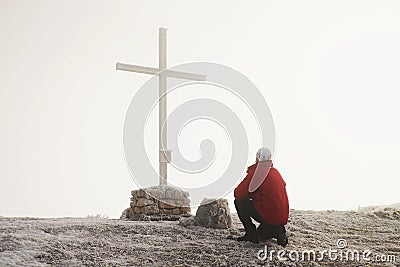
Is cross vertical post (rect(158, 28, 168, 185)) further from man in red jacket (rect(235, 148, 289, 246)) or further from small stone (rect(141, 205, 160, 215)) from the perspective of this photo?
man in red jacket (rect(235, 148, 289, 246))

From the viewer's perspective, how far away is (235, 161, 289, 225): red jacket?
521 centimetres

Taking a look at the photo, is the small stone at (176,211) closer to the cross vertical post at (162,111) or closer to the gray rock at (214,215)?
the cross vertical post at (162,111)

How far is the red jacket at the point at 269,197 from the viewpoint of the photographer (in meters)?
5.21

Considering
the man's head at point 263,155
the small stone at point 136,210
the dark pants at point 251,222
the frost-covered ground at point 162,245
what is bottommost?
the frost-covered ground at point 162,245

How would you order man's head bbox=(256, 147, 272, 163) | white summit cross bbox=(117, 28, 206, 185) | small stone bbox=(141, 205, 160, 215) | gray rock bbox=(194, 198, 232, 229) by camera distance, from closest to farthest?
man's head bbox=(256, 147, 272, 163) < gray rock bbox=(194, 198, 232, 229) < small stone bbox=(141, 205, 160, 215) < white summit cross bbox=(117, 28, 206, 185)

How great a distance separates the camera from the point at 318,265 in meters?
4.77

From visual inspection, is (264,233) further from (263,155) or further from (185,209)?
(185,209)

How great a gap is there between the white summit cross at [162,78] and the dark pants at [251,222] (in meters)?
2.27

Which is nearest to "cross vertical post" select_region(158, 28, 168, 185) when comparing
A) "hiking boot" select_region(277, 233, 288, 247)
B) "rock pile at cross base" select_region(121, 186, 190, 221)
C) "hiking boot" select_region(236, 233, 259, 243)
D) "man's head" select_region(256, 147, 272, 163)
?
"rock pile at cross base" select_region(121, 186, 190, 221)

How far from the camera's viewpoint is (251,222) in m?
5.26

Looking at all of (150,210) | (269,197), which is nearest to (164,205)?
(150,210)

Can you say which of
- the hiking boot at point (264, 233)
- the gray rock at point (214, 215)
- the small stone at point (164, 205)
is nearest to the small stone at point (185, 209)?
the small stone at point (164, 205)

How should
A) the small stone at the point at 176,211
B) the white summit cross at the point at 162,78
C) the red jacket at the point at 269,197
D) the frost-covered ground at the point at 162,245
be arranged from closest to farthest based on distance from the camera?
the frost-covered ground at the point at 162,245 < the red jacket at the point at 269,197 < the small stone at the point at 176,211 < the white summit cross at the point at 162,78

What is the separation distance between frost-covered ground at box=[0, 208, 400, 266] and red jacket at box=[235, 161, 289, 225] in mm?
306
